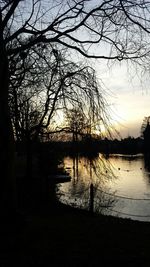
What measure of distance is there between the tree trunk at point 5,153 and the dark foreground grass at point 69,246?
1.27ft

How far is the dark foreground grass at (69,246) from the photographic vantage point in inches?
235

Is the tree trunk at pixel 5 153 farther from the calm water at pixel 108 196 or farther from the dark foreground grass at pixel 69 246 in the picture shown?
the calm water at pixel 108 196

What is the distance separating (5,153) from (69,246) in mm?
2068

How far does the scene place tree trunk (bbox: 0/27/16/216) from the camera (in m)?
7.40

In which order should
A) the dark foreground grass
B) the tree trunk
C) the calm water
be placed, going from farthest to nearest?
1. the calm water
2. the tree trunk
3. the dark foreground grass

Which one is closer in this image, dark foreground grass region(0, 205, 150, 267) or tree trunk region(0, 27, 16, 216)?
dark foreground grass region(0, 205, 150, 267)

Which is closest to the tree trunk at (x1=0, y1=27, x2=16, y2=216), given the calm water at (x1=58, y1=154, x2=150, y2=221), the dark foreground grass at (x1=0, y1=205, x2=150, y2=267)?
the dark foreground grass at (x1=0, y1=205, x2=150, y2=267)

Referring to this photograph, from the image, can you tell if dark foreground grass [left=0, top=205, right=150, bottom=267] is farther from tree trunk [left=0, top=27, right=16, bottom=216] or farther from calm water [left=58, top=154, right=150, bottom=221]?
→ calm water [left=58, top=154, right=150, bottom=221]

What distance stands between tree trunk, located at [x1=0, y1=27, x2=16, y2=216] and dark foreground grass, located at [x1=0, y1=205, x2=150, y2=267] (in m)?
0.39

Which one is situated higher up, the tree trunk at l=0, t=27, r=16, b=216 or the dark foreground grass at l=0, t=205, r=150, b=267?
the tree trunk at l=0, t=27, r=16, b=216

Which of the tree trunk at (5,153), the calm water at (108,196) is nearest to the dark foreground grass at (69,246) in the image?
the tree trunk at (5,153)

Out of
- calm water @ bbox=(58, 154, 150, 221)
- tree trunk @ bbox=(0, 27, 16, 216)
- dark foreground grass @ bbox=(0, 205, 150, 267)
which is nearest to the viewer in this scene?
dark foreground grass @ bbox=(0, 205, 150, 267)

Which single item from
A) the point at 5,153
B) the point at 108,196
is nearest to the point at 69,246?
the point at 5,153

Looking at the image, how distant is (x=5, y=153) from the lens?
7.48m
